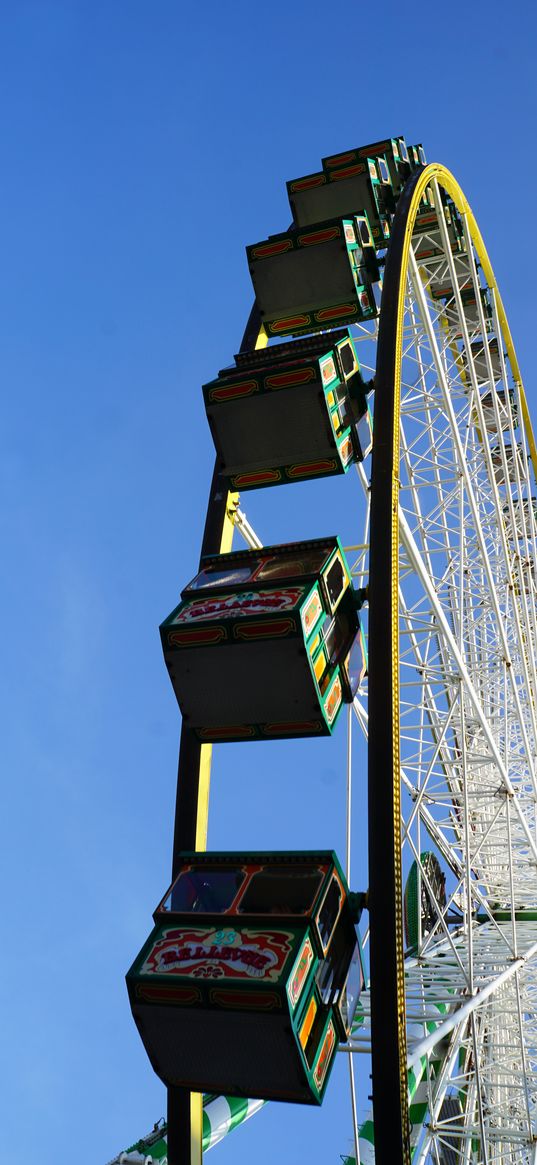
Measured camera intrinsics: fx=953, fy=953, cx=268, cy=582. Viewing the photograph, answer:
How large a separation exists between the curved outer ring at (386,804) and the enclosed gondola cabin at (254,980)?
19.8 inches

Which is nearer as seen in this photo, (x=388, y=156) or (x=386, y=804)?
(x=386, y=804)

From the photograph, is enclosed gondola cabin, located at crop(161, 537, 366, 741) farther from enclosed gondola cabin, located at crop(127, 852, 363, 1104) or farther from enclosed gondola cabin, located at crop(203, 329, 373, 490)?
enclosed gondola cabin, located at crop(203, 329, 373, 490)

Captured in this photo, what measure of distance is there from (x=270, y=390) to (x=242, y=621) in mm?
2613

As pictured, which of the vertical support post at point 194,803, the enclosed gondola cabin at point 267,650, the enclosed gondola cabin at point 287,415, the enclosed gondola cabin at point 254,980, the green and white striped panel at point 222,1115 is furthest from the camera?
the green and white striped panel at point 222,1115

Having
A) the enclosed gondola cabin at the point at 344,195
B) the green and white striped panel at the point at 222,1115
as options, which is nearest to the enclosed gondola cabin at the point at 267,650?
the enclosed gondola cabin at the point at 344,195

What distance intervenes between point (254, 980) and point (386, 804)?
1290 millimetres

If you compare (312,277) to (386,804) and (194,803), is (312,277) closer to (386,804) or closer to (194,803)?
(194,803)

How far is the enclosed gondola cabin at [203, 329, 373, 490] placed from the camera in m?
8.48

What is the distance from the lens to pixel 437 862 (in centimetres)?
1878

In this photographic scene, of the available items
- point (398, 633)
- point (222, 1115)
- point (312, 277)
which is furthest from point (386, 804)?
point (222, 1115)

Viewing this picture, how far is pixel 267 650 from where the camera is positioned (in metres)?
6.82

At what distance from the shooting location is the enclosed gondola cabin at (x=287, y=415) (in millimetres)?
8484

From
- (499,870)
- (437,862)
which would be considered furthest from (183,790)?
(437,862)

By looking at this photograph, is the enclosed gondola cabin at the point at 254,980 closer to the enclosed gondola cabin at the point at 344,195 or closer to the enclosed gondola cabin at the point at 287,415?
the enclosed gondola cabin at the point at 287,415
